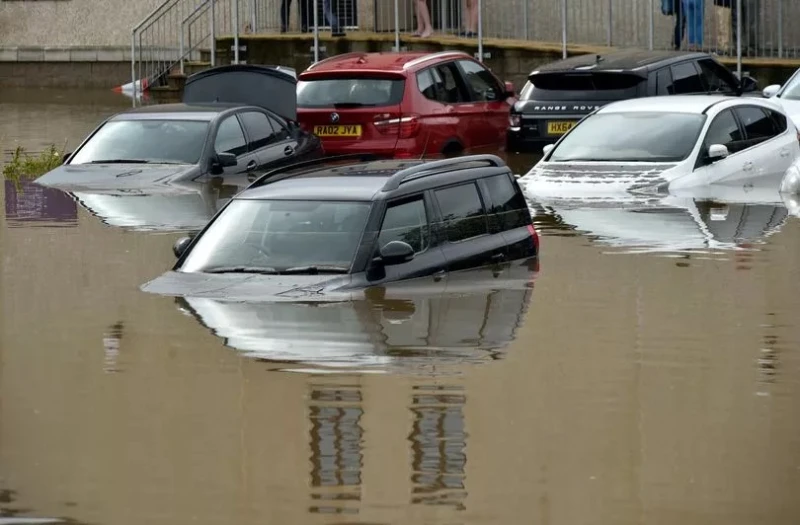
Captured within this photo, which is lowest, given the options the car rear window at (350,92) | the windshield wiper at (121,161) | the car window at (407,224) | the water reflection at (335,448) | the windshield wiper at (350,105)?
the water reflection at (335,448)

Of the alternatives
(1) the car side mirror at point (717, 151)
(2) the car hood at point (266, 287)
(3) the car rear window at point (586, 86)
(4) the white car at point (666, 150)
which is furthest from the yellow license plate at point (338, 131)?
(2) the car hood at point (266, 287)

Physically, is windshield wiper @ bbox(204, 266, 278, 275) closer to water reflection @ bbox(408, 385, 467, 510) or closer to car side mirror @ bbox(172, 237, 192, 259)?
car side mirror @ bbox(172, 237, 192, 259)

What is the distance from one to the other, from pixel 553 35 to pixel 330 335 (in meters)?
21.6

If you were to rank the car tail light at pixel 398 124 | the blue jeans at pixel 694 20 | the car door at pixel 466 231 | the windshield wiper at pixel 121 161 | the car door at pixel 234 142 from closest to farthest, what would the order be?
1. the car door at pixel 466 231
2. the windshield wiper at pixel 121 161
3. the car door at pixel 234 142
4. the car tail light at pixel 398 124
5. the blue jeans at pixel 694 20

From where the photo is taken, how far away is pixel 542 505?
8.30 m

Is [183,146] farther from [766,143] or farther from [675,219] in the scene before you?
[766,143]

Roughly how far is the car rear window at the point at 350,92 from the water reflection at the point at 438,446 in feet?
41.7

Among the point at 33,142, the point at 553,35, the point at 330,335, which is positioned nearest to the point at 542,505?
the point at 330,335

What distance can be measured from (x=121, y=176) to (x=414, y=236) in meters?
7.60

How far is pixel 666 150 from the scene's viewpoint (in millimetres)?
19531

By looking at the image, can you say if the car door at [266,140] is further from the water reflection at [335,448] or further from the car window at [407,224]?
the water reflection at [335,448]

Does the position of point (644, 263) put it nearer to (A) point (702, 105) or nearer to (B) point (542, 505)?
(A) point (702, 105)

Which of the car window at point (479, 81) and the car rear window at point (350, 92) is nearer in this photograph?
the car rear window at point (350, 92)

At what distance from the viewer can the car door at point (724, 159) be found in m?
19.4
